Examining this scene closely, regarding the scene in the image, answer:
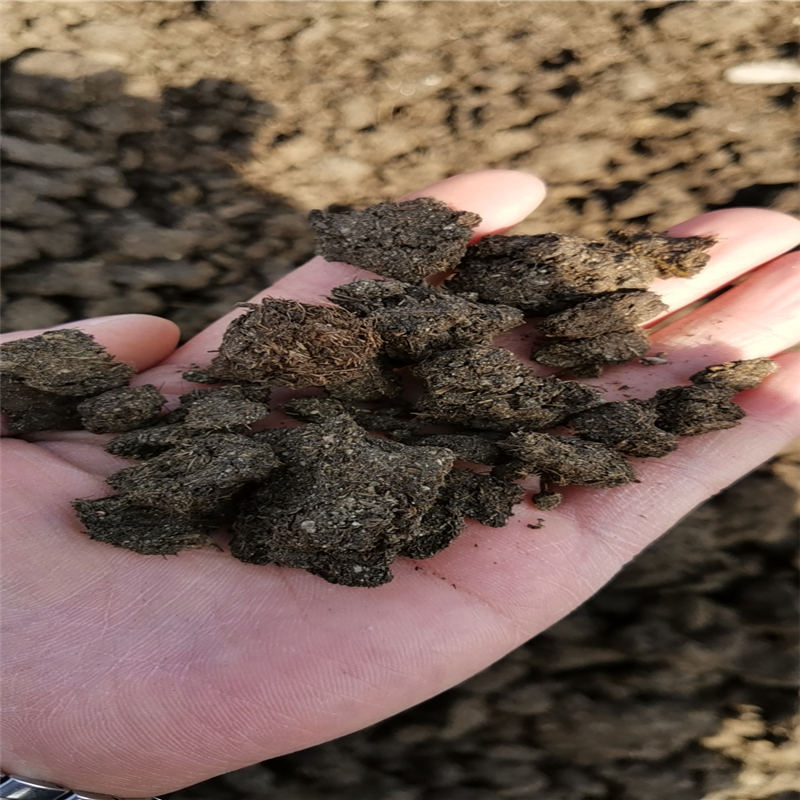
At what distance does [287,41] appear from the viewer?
2771 mm

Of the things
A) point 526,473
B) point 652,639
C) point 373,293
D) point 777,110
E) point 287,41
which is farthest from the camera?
point 287,41

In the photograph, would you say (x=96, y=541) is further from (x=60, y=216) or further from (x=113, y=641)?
(x=60, y=216)

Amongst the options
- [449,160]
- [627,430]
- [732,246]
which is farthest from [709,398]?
[449,160]

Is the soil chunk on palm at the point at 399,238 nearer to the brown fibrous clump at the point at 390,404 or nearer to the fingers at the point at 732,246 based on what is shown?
the brown fibrous clump at the point at 390,404

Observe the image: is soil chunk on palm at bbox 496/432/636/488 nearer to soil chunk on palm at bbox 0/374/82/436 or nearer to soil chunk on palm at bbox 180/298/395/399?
soil chunk on palm at bbox 180/298/395/399

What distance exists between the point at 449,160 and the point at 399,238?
2.39ft

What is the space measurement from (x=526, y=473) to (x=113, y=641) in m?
1.16

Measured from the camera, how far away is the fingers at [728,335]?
2.26m

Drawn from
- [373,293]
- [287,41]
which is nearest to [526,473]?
[373,293]

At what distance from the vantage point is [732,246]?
239cm

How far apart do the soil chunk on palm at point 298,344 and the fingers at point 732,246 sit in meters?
1.10

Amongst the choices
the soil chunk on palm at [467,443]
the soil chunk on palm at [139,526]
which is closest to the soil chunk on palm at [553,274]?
the soil chunk on palm at [467,443]

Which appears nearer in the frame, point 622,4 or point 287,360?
point 287,360

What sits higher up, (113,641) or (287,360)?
(287,360)
